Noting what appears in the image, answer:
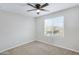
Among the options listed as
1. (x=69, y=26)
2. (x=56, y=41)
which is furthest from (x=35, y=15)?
(x=69, y=26)

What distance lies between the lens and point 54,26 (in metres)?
1.40

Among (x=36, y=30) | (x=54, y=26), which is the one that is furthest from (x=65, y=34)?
(x=36, y=30)

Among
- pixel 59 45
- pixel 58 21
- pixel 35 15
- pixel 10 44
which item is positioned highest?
pixel 35 15

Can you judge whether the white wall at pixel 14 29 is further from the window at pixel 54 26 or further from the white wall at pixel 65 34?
the window at pixel 54 26

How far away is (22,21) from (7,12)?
300 mm

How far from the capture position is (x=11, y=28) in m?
1.23

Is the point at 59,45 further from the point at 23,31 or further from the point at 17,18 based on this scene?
the point at 17,18

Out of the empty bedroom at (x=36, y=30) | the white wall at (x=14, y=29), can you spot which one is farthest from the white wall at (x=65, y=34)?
the white wall at (x=14, y=29)

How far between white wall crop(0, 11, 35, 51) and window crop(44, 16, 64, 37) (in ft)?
0.96

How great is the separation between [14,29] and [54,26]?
A: 76cm

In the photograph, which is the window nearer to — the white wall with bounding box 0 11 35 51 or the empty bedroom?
the empty bedroom

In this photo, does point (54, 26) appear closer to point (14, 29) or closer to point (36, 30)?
point (36, 30)

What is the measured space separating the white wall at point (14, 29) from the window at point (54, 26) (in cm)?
29
